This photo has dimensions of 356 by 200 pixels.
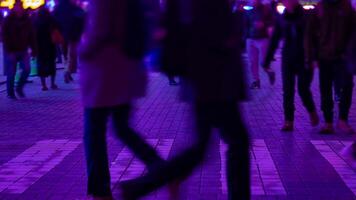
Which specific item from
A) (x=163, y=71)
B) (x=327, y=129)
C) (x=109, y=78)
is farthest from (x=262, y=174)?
(x=327, y=129)

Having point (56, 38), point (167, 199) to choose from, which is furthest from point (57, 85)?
point (167, 199)

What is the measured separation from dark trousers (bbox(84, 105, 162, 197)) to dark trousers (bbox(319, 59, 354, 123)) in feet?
14.5

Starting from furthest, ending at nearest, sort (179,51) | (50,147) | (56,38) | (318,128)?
(318,128), (56,38), (50,147), (179,51)

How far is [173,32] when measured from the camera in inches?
191

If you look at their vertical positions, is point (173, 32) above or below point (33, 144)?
above

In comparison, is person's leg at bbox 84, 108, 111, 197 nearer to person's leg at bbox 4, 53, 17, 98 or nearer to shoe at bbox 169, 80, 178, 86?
person's leg at bbox 4, 53, 17, 98

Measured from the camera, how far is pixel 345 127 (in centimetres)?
959

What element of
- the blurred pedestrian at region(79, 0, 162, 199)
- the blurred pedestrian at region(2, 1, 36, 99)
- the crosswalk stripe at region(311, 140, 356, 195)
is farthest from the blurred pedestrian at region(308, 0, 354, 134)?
the blurred pedestrian at region(2, 1, 36, 99)

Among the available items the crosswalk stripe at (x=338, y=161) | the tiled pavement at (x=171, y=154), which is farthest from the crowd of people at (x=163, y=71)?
the crosswalk stripe at (x=338, y=161)

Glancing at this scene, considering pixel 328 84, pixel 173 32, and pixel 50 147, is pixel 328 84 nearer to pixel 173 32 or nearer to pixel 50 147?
pixel 50 147

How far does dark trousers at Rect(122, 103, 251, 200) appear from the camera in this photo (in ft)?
15.9

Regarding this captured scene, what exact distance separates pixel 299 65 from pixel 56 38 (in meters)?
3.11

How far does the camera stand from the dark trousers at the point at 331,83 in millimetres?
9328

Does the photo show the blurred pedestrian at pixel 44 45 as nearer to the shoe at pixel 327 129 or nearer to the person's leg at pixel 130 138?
the shoe at pixel 327 129
